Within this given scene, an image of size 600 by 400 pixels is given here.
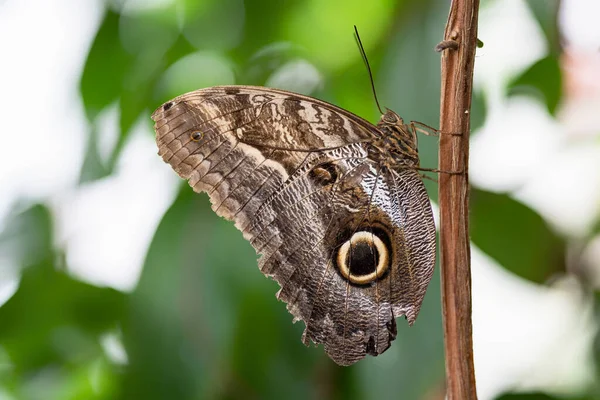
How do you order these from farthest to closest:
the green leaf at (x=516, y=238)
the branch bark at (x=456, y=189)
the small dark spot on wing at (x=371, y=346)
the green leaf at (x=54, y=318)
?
the green leaf at (x=54, y=318)
the green leaf at (x=516, y=238)
the small dark spot on wing at (x=371, y=346)
the branch bark at (x=456, y=189)

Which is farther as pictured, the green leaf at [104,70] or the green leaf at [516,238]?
the green leaf at [104,70]

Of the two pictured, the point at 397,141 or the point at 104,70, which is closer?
the point at 397,141

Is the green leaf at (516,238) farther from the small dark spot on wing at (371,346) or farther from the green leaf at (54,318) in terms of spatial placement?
the green leaf at (54,318)

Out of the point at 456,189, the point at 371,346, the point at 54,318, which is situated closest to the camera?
the point at 456,189

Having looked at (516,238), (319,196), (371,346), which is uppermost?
(516,238)

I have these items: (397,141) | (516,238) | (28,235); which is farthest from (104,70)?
(516,238)

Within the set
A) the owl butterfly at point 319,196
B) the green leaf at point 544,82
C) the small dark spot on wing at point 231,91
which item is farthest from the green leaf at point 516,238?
the small dark spot on wing at point 231,91

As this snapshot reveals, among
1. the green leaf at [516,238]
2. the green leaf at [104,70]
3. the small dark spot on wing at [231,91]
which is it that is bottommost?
the small dark spot on wing at [231,91]

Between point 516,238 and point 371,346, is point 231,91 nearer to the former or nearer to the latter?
point 371,346
